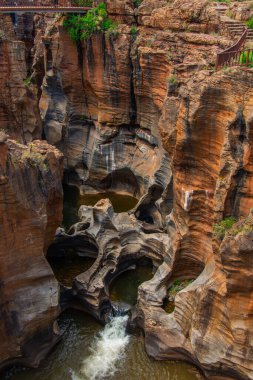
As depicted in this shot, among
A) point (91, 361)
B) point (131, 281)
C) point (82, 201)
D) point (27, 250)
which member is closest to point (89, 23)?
point (82, 201)

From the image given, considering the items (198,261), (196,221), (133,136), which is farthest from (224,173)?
(133,136)

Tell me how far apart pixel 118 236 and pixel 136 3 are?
13.0 m

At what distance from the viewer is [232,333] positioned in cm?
1183

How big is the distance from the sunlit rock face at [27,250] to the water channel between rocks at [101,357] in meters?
0.56

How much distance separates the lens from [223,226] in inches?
475

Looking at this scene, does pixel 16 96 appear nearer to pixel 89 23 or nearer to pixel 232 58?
pixel 89 23

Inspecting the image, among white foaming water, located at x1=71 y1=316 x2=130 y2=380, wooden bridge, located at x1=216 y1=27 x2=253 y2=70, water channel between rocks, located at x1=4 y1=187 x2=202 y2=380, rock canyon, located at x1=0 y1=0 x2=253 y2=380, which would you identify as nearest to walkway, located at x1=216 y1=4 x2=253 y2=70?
wooden bridge, located at x1=216 y1=27 x2=253 y2=70

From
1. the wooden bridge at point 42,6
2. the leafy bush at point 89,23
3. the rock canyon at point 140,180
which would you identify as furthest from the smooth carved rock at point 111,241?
the wooden bridge at point 42,6

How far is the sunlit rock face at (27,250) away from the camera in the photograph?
39.6 ft

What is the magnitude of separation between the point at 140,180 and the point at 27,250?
11.3 m

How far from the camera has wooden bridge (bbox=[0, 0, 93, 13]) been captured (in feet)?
70.0

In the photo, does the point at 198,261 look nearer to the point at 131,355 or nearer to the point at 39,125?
the point at 131,355

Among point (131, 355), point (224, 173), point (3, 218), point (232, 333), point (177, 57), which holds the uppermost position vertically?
point (177, 57)

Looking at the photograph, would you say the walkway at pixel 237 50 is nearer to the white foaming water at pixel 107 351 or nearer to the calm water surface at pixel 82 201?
the white foaming water at pixel 107 351
